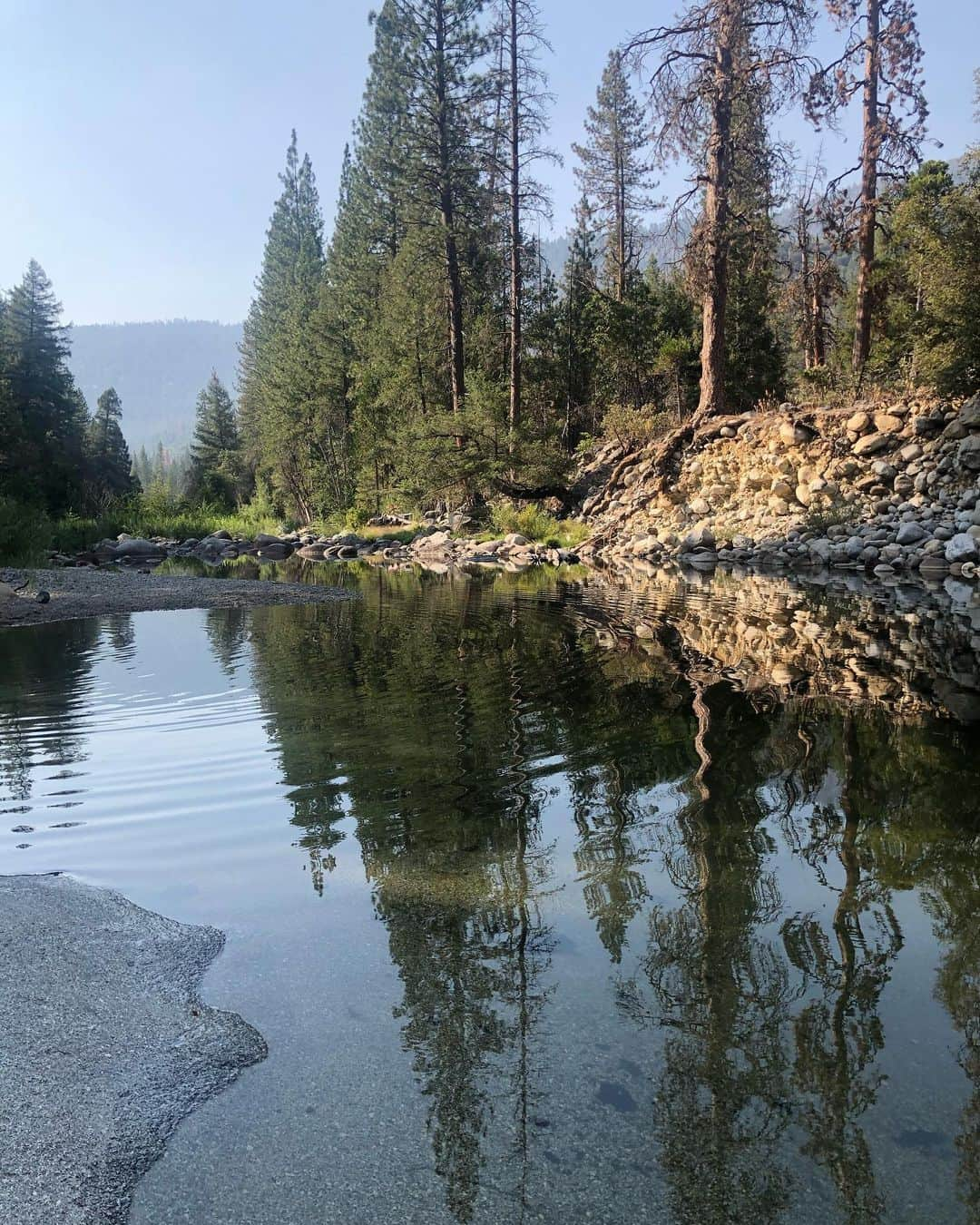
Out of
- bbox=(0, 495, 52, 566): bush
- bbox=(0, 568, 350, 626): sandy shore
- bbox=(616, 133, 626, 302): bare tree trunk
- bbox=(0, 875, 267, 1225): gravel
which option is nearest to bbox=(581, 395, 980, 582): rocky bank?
bbox=(0, 568, 350, 626): sandy shore

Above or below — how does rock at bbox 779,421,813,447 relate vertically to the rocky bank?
above

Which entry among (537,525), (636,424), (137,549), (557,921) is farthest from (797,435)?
(137,549)

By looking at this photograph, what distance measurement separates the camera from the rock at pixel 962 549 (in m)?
14.9

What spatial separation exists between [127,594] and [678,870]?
13.3m

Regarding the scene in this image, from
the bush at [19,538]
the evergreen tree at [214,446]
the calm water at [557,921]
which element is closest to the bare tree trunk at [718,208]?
the calm water at [557,921]

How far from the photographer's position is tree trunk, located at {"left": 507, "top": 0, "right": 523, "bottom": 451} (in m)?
25.6

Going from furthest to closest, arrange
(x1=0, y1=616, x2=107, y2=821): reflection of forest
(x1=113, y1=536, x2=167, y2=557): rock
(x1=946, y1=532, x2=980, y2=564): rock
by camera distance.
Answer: (x1=113, y1=536, x2=167, y2=557): rock, (x1=946, y1=532, x2=980, y2=564): rock, (x1=0, y1=616, x2=107, y2=821): reflection of forest

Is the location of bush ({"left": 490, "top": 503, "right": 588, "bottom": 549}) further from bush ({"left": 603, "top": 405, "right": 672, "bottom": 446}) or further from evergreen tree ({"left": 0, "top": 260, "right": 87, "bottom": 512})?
evergreen tree ({"left": 0, "top": 260, "right": 87, "bottom": 512})

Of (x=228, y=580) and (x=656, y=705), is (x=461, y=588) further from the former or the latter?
(x=656, y=705)

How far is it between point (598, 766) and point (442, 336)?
30.0 metres

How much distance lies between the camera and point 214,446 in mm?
65500

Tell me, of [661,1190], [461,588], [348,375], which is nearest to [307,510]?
[348,375]

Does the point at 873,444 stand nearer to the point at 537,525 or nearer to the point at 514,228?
the point at 537,525

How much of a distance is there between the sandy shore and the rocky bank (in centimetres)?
868
